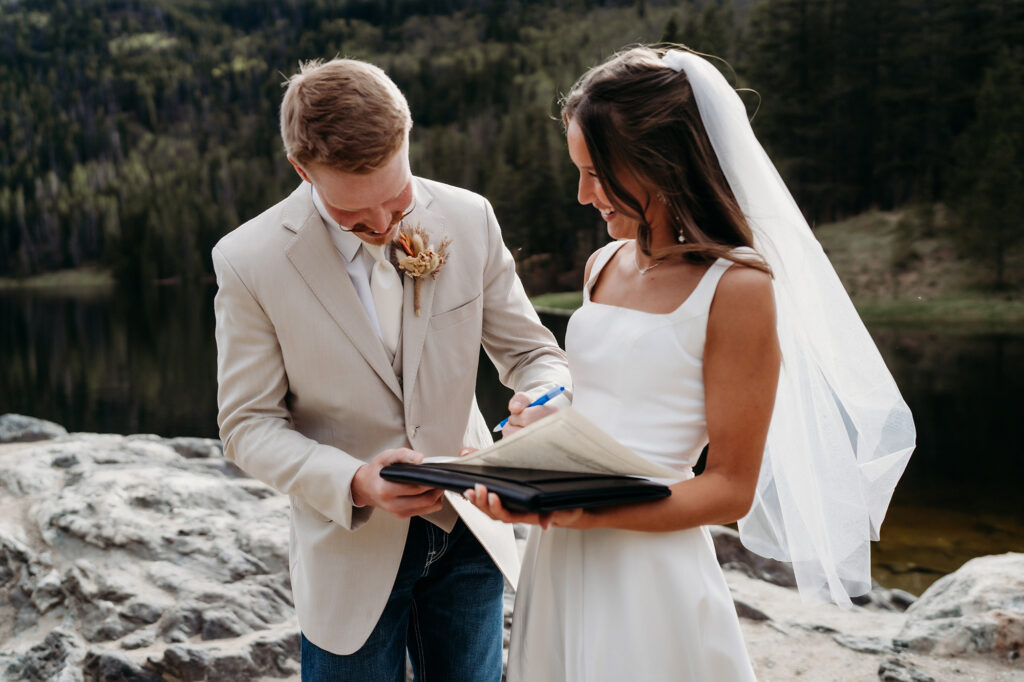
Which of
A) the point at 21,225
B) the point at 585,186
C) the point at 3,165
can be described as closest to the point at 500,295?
the point at 585,186

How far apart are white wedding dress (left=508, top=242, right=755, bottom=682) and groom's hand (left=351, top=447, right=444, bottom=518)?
342 millimetres

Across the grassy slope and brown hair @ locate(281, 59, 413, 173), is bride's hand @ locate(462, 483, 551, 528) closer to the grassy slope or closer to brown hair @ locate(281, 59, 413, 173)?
brown hair @ locate(281, 59, 413, 173)

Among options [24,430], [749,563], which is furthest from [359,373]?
[24,430]

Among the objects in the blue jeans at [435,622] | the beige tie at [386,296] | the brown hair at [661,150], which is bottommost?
the blue jeans at [435,622]

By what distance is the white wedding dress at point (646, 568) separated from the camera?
186 cm

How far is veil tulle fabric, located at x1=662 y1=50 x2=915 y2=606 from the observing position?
6.90ft

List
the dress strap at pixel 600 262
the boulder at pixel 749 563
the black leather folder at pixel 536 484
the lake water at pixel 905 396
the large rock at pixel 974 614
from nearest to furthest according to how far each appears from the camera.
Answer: the black leather folder at pixel 536 484, the dress strap at pixel 600 262, the large rock at pixel 974 614, the boulder at pixel 749 563, the lake water at pixel 905 396

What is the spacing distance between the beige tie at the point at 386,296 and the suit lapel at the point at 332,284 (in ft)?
0.22

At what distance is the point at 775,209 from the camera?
2.02 meters

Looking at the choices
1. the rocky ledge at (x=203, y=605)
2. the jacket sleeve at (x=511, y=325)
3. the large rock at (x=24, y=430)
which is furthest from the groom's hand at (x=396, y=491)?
the large rock at (x=24, y=430)

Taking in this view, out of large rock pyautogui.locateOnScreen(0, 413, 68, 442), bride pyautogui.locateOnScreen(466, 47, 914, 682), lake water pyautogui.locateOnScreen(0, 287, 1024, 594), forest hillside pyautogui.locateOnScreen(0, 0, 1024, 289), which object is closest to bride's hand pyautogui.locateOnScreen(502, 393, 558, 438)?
bride pyautogui.locateOnScreen(466, 47, 914, 682)

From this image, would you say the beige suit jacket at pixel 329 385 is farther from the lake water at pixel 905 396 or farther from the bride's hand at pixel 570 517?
the lake water at pixel 905 396

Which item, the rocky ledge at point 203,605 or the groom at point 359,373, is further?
the rocky ledge at point 203,605

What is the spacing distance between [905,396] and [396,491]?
17.2m
